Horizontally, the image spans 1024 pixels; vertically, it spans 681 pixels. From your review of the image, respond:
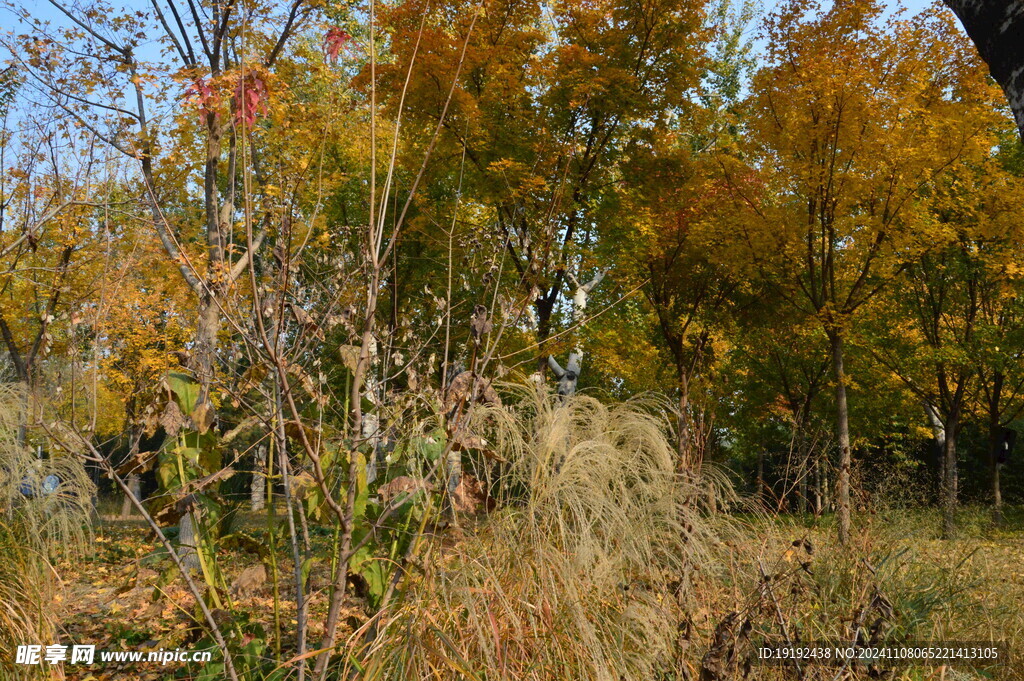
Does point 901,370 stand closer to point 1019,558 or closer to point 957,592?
point 1019,558

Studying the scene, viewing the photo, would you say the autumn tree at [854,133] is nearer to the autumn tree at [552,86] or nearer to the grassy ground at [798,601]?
the autumn tree at [552,86]

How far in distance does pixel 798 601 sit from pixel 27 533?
407 centimetres

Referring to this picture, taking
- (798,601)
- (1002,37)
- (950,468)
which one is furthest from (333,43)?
(950,468)

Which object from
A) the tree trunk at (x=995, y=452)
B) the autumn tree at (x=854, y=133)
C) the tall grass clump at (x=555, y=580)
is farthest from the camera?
the tree trunk at (x=995, y=452)

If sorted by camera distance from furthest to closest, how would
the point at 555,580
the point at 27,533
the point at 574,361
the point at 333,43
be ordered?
the point at 574,361, the point at 27,533, the point at 555,580, the point at 333,43

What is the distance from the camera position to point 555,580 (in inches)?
107

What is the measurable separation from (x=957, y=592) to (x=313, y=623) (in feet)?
11.8

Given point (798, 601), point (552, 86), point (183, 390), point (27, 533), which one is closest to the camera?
point (183, 390)

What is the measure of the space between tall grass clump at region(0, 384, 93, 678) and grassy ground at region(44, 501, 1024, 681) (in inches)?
7.3

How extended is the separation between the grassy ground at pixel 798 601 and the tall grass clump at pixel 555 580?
0.68 feet

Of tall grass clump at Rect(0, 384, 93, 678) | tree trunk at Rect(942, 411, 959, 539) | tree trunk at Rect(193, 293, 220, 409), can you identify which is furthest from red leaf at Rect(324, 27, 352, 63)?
tree trunk at Rect(942, 411, 959, 539)

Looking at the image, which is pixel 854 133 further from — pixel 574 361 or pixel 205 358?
pixel 205 358

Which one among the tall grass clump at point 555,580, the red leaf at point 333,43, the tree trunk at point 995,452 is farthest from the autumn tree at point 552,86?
the tree trunk at point 995,452

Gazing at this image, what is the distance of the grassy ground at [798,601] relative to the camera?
9.66ft
